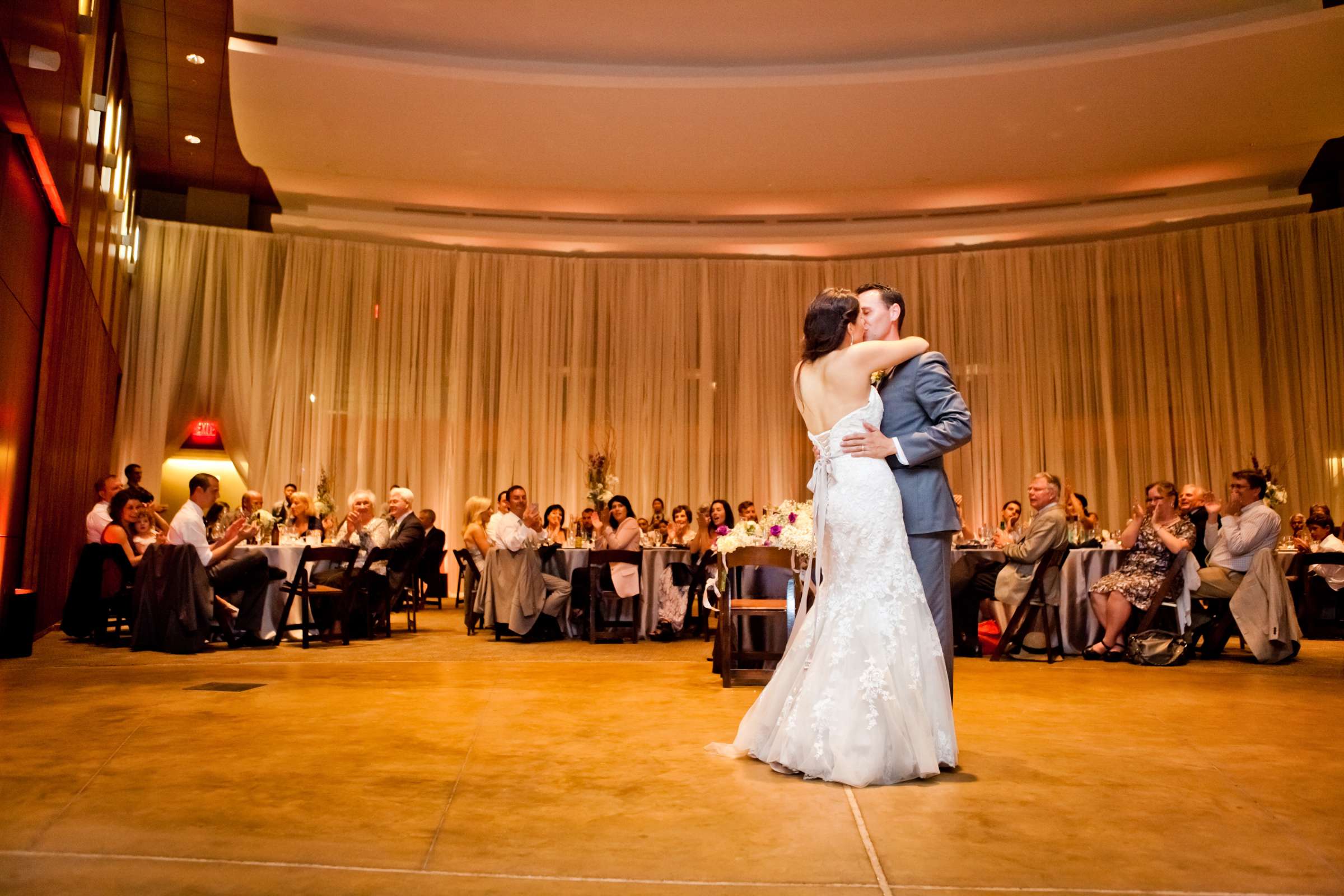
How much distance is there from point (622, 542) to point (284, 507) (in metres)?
4.45

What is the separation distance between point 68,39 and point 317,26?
138 inches

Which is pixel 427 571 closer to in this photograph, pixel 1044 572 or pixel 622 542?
pixel 622 542

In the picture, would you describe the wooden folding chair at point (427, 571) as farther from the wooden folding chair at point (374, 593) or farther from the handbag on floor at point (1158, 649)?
the handbag on floor at point (1158, 649)

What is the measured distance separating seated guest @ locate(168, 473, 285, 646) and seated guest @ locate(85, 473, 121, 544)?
4.75 feet

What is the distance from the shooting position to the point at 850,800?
114 inches

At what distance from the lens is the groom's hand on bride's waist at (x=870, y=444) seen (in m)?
3.41

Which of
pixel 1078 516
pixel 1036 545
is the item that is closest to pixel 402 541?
pixel 1036 545

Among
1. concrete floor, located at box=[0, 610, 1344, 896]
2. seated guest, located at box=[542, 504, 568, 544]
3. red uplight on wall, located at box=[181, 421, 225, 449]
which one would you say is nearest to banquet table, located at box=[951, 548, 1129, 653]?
concrete floor, located at box=[0, 610, 1344, 896]

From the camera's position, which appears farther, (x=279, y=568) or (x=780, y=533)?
(x=279, y=568)

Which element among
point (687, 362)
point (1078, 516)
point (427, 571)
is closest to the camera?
point (1078, 516)

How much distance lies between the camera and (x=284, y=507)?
35.9 ft

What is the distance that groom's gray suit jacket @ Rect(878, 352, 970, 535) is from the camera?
135 inches

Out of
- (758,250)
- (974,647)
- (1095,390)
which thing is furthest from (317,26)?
(1095,390)

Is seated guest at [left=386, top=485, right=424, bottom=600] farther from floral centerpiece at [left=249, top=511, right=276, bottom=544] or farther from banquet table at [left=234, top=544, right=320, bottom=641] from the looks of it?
floral centerpiece at [left=249, top=511, right=276, bottom=544]
